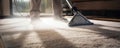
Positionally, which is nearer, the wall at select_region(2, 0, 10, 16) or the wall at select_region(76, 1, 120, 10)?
the wall at select_region(76, 1, 120, 10)

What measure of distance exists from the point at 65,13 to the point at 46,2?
694 mm

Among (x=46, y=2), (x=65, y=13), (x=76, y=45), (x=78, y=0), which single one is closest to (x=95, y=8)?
(x=78, y=0)

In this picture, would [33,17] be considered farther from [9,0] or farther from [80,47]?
[9,0]

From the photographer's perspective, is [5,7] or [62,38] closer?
[62,38]

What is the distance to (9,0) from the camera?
357 cm

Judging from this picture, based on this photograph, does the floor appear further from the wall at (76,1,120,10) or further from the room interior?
the wall at (76,1,120,10)

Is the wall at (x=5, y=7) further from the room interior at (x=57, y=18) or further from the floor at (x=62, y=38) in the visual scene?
the floor at (x=62, y=38)

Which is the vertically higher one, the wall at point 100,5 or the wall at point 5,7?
the wall at point 100,5

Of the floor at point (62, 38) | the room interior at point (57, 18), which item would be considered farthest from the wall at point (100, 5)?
the floor at point (62, 38)

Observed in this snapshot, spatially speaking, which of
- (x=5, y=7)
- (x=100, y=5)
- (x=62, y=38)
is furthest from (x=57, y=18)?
(x=5, y=7)

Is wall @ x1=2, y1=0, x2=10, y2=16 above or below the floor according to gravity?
below

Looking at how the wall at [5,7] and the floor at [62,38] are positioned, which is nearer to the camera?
the floor at [62,38]

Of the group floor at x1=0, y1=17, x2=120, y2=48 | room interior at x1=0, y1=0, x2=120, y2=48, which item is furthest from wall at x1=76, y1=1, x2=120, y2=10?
floor at x1=0, y1=17, x2=120, y2=48

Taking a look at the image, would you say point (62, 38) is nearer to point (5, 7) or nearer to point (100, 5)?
point (100, 5)
